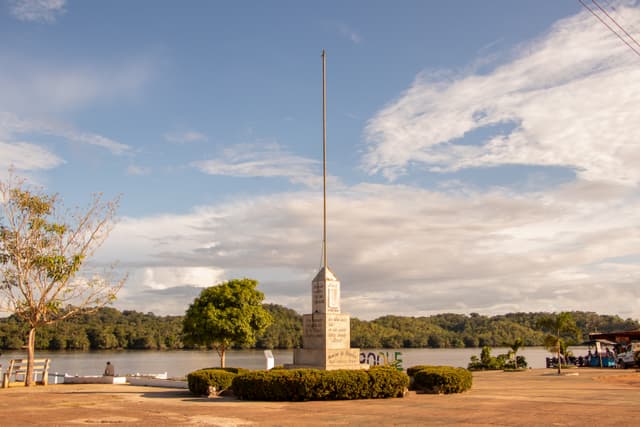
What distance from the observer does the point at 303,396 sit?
56.5ft

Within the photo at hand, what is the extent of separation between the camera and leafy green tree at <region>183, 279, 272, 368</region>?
102ft

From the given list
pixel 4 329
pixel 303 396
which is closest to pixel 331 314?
pixel 303 396

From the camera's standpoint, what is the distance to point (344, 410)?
15008 millimetres

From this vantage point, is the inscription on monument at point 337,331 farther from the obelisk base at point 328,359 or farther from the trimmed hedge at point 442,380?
the trimmed hedge at point 442,380

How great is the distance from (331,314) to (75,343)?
92.0 meters

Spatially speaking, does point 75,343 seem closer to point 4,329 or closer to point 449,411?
point 4,329

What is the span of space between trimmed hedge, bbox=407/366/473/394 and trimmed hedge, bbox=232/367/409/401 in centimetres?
200

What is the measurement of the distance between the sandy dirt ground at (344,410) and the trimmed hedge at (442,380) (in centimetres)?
51

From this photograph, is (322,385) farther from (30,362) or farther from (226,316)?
(30,362)

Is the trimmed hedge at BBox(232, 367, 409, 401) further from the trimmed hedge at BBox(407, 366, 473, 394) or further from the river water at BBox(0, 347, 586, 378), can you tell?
the river water at BBox(0, 347, 586, 378)

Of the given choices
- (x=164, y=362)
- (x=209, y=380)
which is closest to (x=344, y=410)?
(x=209, y=380)

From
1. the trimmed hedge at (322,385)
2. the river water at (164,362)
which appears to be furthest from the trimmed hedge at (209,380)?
the river water at (164,362)

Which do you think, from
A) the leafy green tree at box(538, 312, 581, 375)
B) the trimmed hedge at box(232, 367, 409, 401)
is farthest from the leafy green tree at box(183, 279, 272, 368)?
the leafy green tree at box(538, 312, 581, 375)

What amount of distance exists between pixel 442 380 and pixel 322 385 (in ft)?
16.3
